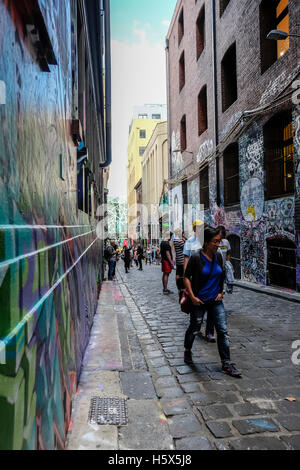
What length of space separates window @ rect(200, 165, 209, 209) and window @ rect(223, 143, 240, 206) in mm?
2895

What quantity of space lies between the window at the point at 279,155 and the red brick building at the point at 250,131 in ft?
0.10

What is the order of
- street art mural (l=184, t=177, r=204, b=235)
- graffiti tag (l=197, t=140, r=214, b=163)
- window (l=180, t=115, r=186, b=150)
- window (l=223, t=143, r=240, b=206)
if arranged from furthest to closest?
1. window (l=180, t=115, r=186, b=150)
2. street art mural (l=184, t=177, r=204, b=235)
3. graffiti tag (l=197, t=140, r=214, b=163)
4. window (l=223, t=143, r=240, b=206)

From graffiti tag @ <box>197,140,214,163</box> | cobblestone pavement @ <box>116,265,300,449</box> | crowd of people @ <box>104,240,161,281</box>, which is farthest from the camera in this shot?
graffiti tag @ <box>197,140,214,163</box>

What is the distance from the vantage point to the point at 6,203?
1.34m

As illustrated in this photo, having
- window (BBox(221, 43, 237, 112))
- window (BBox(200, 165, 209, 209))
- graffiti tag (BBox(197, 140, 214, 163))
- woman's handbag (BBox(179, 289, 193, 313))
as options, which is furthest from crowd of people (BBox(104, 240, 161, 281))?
woman's handbag (BBox(179, 289, 193, 313))

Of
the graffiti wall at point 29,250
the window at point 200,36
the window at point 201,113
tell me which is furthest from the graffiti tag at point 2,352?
the window at point 200,36

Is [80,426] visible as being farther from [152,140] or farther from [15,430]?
[152,140]

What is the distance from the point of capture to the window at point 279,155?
1096 centimetres

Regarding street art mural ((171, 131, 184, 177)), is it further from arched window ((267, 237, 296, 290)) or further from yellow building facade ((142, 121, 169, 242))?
arched window ((267, 237, 296, 290))

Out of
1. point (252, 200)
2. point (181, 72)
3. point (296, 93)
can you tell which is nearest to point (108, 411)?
point (296, 93)

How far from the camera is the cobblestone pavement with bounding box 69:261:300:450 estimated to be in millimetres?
2828

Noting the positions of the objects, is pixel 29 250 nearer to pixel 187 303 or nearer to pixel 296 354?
pixel 187 303

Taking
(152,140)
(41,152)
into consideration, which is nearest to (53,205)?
(41,152)
